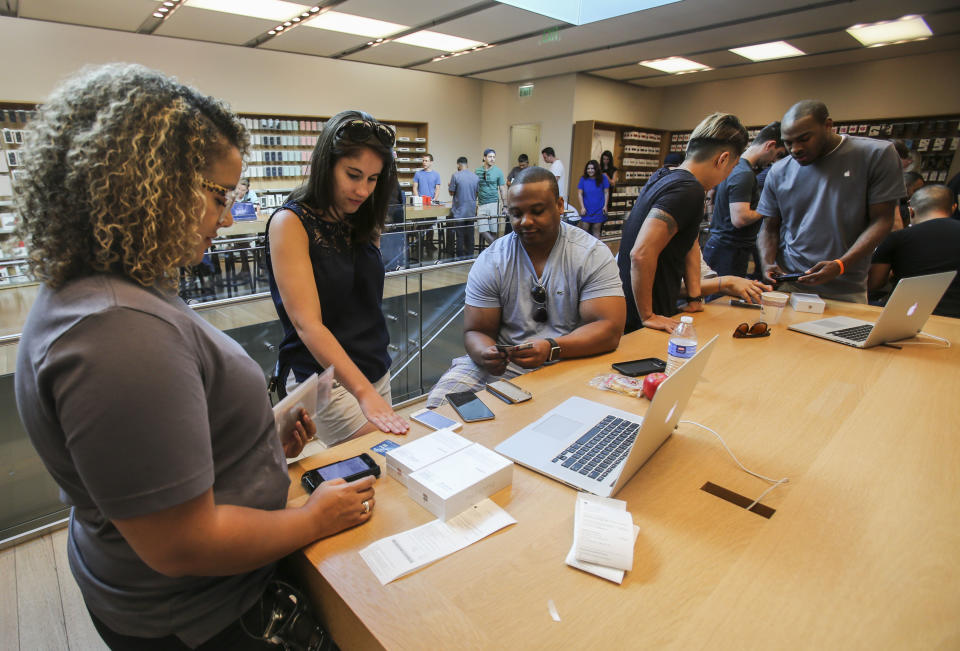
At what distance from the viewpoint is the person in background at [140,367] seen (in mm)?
581

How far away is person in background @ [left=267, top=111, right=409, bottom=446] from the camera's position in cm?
145

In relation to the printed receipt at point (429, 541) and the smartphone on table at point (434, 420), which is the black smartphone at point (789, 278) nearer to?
the smartphone on table at point (434, 420)

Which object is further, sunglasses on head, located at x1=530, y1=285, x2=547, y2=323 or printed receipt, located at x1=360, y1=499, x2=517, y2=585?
sunglasses on head, located at x1=530, y1=285, x2=547, y2=323

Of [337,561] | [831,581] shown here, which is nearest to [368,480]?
[337,561]

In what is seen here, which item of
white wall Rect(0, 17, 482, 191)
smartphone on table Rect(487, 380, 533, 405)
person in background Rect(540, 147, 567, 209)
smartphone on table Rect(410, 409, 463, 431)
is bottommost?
smartphone on table Rect(410, 409, 463, 431)

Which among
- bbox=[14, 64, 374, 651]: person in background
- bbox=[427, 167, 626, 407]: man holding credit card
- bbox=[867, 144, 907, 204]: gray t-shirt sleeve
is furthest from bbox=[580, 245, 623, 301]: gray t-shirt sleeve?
bbox=[867, 144, 907, 204]: gray t-shirt sleeve

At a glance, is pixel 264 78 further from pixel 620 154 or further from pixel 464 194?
pixel 620 154

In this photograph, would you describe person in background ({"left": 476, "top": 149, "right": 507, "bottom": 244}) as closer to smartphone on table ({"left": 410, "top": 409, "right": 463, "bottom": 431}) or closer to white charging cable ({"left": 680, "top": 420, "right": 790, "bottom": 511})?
smartphone on table ({"left": 410, "top": 409, "right": 463, "bottom": 431})

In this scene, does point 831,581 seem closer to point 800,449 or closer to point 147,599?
point 800,449

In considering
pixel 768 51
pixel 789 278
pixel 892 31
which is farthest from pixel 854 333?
pixel 768 51

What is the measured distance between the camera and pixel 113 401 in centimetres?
56

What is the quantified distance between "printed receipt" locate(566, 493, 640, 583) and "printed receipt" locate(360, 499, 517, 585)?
0.14 meters

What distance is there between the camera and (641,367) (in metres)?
1.67

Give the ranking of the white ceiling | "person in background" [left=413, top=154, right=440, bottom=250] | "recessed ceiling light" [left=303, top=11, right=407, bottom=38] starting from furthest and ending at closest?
"person in background" [left=413, top=154, right=440, bottom=250] → "recessed ceiling light" [left=303, top=11, right=407, bottom=38] → the white ceiling
